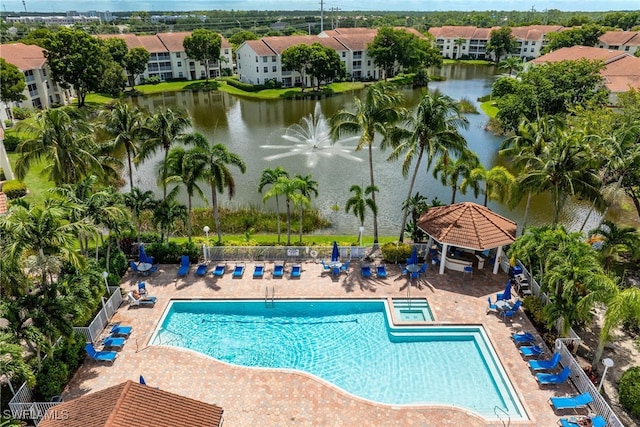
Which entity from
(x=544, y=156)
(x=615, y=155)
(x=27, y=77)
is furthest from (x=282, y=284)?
(x=27, y=77)

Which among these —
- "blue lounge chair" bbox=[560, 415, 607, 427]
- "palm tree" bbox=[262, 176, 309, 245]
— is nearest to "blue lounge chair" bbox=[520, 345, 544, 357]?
"blue lounge chair" bbox=[560, 415, 607, 427]

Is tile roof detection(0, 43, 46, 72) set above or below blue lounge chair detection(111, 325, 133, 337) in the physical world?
above

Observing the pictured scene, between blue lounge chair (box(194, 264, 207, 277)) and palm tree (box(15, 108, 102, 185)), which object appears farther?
blue lounge chair (box(194, 264, 207, 277))

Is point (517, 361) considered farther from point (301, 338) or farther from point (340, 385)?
point (301, 338)

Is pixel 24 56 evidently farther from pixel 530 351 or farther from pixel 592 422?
pixel 592 422

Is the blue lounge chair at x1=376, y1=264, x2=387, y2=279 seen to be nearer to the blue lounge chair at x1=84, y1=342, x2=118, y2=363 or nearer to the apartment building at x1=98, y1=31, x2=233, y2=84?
the blue lounge chair at x1=84, y1=342, x2=118, y2=363

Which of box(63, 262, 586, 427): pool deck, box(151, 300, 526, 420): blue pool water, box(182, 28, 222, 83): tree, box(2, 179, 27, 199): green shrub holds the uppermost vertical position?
box(182, 28, 222, 83): tree
